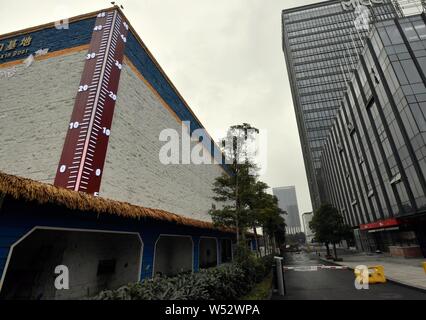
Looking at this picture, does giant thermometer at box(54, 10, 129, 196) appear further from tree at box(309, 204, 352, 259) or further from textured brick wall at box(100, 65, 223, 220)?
tree at box(309, 204, 352, 259)

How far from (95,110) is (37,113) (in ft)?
10.8

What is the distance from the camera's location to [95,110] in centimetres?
939

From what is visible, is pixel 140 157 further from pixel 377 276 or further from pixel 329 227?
pixel 329 227

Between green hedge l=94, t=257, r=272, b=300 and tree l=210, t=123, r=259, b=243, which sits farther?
tree l=210, t=123, r=259, b=243

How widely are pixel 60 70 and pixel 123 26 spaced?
399 cm

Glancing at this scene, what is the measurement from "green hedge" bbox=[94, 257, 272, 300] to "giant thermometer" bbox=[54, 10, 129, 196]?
4835 mm

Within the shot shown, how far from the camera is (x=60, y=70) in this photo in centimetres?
1131

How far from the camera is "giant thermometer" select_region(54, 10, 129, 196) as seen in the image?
8.49 meters

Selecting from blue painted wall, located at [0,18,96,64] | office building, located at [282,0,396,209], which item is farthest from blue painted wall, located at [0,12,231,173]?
office building, located at [282,0,396,209]

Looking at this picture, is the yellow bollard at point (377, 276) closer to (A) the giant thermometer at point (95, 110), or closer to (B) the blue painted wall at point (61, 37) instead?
(A) the giant thermometer at point (95, 110)

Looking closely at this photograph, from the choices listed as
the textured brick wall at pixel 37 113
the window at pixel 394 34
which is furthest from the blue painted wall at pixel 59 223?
the window at pixel 394 34

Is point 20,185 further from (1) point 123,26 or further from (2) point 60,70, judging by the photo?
(1) point 123,26
